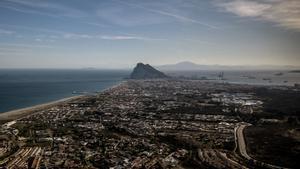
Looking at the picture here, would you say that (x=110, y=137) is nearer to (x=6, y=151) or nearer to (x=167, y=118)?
(x=6, y=151)

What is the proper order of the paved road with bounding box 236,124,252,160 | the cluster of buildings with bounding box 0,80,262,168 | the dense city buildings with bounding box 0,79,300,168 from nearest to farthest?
the dense city buildings with bounding box 0,79,300,168, the cluster of buildings with bounding box 0,80,262,168, the paved road with bounding box 236,124,252,160

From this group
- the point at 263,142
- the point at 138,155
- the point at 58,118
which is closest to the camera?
the point at 138,155

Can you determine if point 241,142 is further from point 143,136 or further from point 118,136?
point 118,136

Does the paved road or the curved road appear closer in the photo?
the curved road

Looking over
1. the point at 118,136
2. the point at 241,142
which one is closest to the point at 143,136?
the point at 118,136

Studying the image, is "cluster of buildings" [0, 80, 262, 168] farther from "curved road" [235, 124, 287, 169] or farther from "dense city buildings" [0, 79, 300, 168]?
"curved road" [235, 124, 287, 169]

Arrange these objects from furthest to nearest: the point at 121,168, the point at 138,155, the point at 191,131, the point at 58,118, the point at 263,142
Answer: the point at 58,118 → the point at 191,131 → the point at 263,142 → the point at 138,155 → the point at 121,168

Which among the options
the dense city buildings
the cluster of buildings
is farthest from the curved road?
the cluster of buildings

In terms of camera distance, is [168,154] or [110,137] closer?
[168,154]

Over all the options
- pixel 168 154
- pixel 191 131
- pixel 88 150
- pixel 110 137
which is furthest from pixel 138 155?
pixel 191 131

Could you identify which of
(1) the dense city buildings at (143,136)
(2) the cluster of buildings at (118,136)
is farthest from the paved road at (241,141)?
(2) the cluster of buildings at (118,136)
